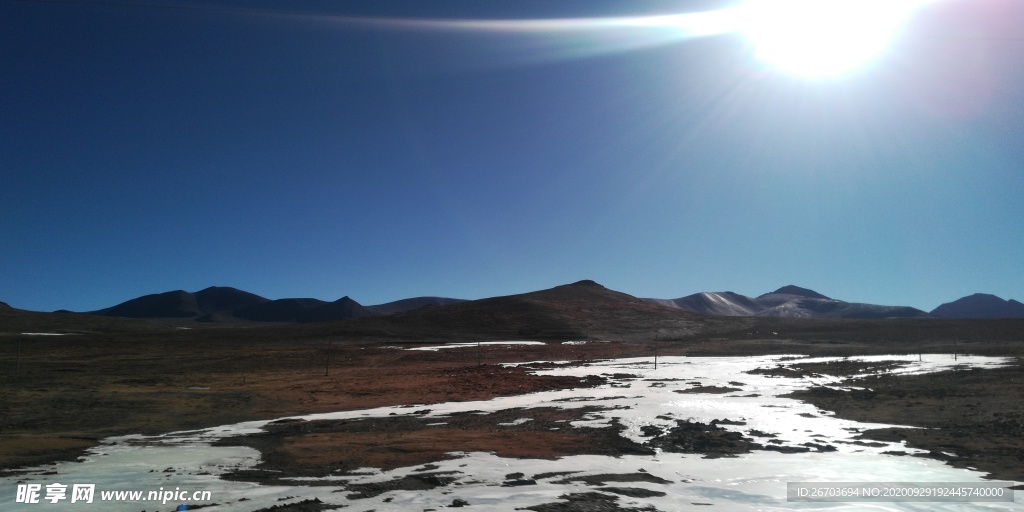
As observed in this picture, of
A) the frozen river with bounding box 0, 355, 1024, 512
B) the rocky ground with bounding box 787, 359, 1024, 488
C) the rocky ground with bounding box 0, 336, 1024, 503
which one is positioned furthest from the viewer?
the rocky ground with bounding box 0, 336, 1024, 503

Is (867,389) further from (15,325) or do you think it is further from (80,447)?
(15,325)

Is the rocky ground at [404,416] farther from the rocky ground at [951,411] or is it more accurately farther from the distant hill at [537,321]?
the distant hill at [537,321]

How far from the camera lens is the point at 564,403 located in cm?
1786

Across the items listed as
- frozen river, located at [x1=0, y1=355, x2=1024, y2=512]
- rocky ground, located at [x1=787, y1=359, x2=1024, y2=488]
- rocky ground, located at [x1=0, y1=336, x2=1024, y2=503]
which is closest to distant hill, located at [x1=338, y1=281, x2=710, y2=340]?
rocky ground, located at [x1=0, y1=336, x2=1024, y2=503]

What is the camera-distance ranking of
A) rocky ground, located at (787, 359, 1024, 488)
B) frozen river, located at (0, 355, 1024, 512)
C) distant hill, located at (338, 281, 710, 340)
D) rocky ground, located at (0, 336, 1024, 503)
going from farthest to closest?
distant hill, located at (338, 281, 710, 340) < rocky ground, located at (0, 336, 1024, 503) < rocky ground, located at (787, 359, 1024, 488) < frozen river, located at (0, 355, 1024, 512)

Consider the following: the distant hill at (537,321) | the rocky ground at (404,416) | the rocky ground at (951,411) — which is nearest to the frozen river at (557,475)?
the rocky ground at (404,416)

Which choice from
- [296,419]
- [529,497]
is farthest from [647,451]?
[296,419]

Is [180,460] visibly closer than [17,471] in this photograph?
No

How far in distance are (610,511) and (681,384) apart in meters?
16.8

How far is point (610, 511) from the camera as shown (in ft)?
23.3

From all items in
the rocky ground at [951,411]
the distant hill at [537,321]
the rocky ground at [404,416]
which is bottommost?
the rocky ground at [404,416]

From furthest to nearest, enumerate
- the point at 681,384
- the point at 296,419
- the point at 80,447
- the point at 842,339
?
the point at 842,339, the point at 681,384, the point at 296,419, the point at 80,447

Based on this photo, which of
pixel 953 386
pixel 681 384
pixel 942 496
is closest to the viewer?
pixel 942 496

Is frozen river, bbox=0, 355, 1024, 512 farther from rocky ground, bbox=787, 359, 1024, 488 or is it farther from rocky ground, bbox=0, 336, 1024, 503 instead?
rocky ground, bbox=787, 359, 1024, 488
